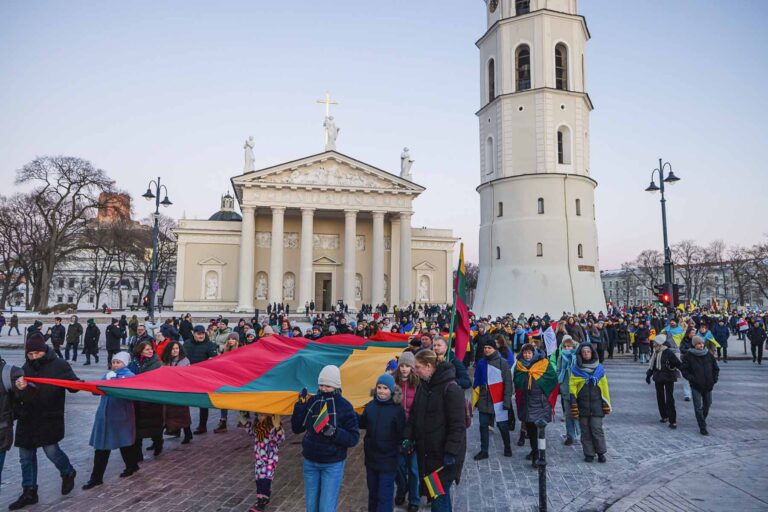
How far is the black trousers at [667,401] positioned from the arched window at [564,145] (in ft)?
89.4

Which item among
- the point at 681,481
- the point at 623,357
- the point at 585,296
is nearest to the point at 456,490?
the point at 681,481

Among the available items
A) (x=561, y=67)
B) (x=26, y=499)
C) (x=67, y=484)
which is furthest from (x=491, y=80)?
(x=26, y=499)

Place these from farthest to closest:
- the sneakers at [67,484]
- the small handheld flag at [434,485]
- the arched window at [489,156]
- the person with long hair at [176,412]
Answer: the arched window at [489,156] < the person with long hair at [176,412] < the sneakers at [67,484] < the small handheld flag at [434,485]

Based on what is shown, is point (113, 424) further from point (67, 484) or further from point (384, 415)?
point (384, 415)

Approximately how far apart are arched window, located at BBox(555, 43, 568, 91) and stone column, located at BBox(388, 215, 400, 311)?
18839 millimetres

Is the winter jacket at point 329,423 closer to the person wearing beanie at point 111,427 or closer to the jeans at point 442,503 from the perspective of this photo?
the jeans at point 442,503

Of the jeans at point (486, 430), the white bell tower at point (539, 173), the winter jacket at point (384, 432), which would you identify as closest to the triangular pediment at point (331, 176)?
the white bell tower at point (539, 173)

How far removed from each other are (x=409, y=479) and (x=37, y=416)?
4349mm

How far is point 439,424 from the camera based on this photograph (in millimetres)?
4621

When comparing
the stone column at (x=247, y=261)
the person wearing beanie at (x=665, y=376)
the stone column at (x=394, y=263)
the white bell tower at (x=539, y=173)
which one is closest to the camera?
the person wearing beanie at (x=665, y=376)

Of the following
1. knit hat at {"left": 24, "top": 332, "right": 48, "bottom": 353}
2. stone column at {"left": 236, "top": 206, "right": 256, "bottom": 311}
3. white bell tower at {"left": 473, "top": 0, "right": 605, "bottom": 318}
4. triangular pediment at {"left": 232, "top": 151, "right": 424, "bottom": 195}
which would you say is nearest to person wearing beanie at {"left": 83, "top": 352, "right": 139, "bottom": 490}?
knit hat at {"left": 24, "top": 332, "right": 48, "bottom": 353}

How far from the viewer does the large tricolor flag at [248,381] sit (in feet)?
18.4

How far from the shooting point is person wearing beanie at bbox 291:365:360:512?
14.2 ft

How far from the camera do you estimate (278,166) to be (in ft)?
144
